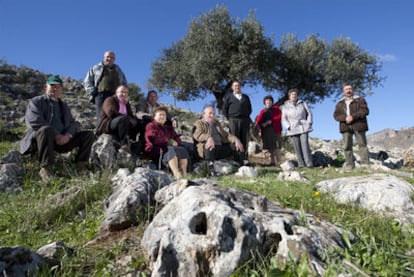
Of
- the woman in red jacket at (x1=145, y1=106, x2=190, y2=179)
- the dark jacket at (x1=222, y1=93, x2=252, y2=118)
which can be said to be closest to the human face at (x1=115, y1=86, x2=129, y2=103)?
the woman in red jacket at (x1=145, y1=106, x2=190, y2=179)

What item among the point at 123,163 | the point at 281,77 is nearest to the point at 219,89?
the point at 281,77

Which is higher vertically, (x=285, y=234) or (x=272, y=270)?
(x=285, y=234)

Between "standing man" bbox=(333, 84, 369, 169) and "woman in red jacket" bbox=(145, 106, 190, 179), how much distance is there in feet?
16.2

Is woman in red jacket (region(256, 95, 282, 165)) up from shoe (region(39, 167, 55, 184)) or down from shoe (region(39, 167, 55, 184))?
up

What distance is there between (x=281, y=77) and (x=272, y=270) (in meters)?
19.1

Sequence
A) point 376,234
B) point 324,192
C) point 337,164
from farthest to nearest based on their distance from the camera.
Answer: point 337,164, point 324,192, point 376,234

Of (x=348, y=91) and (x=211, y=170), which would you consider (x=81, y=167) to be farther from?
(x=348, y=91)

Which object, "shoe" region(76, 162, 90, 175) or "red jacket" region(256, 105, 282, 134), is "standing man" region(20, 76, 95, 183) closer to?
"shoe" region(76, 162, 90, 175)

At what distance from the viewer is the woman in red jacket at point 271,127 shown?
1009 centimetres

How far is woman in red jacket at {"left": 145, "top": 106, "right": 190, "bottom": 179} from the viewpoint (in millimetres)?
6395

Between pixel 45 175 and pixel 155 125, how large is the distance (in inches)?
93.9

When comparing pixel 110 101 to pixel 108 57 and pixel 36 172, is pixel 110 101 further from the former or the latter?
pixel 36 172

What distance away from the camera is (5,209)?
392cm

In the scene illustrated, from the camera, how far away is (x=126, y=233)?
9.34 ft
